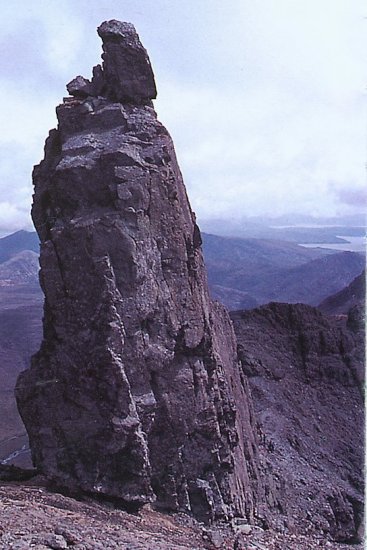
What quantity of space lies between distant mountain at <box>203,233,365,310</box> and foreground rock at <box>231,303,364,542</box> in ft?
219

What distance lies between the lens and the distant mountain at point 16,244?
164488mm

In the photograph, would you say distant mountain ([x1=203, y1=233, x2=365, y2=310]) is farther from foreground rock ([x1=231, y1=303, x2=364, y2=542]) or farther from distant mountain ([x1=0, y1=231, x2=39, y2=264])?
foreground rock ([x1=231, y1=303, x2=364, y2=542])

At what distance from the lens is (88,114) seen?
14.2 m

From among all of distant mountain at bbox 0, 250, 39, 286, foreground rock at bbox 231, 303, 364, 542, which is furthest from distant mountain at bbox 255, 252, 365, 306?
foreground rock at bbox 231, 303, 364, 542

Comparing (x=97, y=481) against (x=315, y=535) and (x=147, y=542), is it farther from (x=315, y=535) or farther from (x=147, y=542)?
(x=315, y=535)

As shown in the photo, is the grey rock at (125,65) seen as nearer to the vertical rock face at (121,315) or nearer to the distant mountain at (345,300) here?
the vertical rock face at (121,315)

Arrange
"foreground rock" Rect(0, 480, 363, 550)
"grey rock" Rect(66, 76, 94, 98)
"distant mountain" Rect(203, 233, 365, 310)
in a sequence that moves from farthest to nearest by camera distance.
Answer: "distant mountain" Rect(203, 233, 365, 310) → "grey rock" Rect(66, 76, 94, 98) → "foreground rock" Rect(0, 480, 363, 550)

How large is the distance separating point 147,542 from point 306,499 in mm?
12573

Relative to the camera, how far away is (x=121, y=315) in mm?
13141

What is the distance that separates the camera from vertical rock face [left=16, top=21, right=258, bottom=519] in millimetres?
13086

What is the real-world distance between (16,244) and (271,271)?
7909cm

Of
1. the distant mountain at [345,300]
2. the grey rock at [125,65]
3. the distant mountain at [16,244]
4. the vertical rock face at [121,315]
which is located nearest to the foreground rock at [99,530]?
the vertical rock face at [121,315]

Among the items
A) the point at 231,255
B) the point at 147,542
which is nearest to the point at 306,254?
the point at 231,255

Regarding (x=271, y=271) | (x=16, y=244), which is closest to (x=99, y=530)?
(x=271, y=271)
